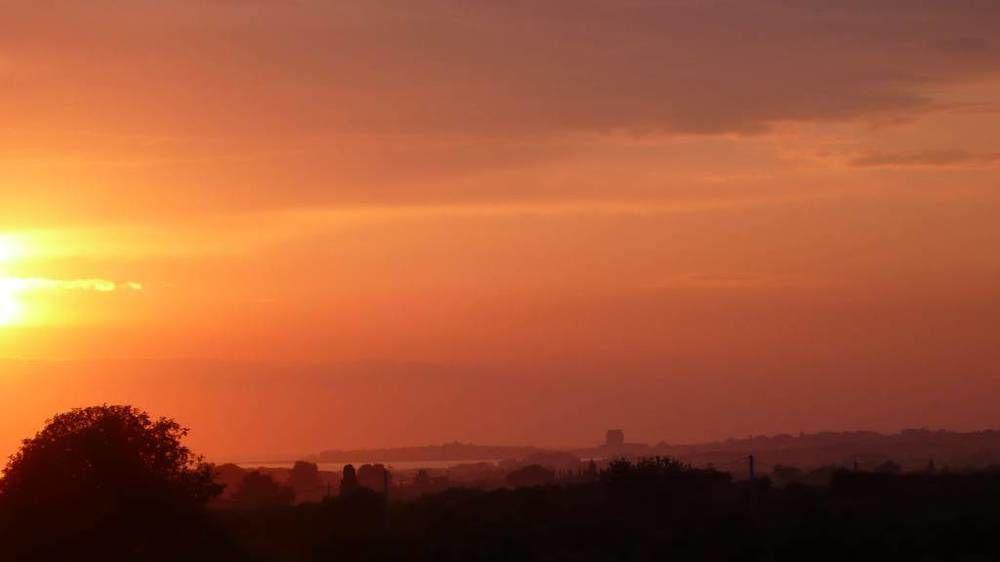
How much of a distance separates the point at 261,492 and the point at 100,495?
3594 cm

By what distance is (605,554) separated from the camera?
40.4m

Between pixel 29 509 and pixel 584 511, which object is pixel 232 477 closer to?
pixel 584 511

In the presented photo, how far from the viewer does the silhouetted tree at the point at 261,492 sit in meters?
62.5

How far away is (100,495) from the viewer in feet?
105

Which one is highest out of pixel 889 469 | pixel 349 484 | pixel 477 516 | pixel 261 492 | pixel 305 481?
pixel 305 481

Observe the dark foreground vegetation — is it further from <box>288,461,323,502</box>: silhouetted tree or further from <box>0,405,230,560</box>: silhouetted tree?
<box>288,461,323,502</box>: silhouetted tree

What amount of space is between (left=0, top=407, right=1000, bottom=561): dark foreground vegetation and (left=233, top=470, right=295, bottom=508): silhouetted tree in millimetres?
11419

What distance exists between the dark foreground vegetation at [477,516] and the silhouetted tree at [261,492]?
11419 mm

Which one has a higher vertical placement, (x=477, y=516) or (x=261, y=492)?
(x=261, y=492)

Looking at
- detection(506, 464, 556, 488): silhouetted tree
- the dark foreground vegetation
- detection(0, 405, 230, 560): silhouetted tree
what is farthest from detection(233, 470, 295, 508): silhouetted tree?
detection(0, 405, 230, 560): silhouetted tree

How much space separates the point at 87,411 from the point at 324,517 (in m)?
14.2

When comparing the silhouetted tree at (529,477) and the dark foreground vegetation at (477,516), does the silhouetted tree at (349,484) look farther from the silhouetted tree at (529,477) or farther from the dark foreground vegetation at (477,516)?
the silhouetted tree at (529,477)

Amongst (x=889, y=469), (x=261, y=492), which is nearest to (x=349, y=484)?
(x=261, y=492)

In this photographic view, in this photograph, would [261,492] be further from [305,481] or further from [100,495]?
[100,495]
